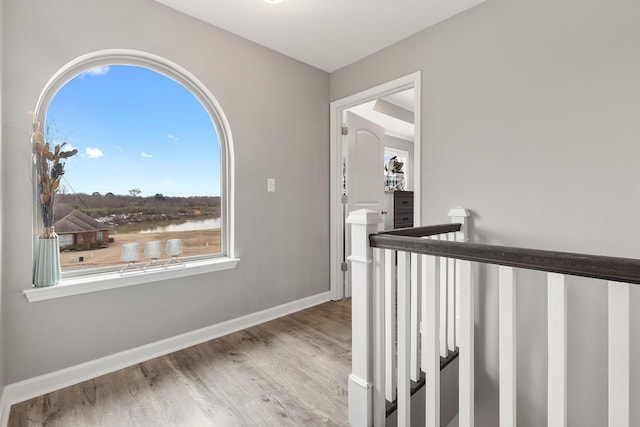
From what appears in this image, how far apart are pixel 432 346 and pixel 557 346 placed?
41 cm

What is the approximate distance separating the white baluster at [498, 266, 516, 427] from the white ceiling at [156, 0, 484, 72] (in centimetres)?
199

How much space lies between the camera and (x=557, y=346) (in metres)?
0.79

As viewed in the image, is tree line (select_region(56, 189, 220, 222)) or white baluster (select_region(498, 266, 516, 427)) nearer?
white baluster (select_region(498, 266, 516, 427))

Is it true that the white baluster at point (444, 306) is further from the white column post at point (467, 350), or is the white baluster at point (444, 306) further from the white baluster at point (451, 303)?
the white column post at point (467, 350)

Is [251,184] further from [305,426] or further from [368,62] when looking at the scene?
[305,426]

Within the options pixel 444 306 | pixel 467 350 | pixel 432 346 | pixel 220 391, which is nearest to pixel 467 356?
pixel 467 350

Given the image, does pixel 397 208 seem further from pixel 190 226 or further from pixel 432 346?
pixel 432 346

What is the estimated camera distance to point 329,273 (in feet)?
10.3

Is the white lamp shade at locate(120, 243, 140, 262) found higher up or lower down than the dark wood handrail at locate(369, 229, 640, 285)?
lower down

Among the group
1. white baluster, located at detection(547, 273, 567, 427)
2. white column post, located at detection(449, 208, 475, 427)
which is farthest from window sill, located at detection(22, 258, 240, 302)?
white baluster, located at detection(547, 273, 567, 427)

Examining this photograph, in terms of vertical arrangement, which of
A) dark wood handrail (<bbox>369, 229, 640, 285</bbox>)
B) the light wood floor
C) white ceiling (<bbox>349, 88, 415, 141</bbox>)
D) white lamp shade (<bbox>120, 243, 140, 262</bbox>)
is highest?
white ceiling (<bbox>349, 88, 415, 141</bbox>)

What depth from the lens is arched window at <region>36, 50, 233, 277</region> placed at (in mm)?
1794

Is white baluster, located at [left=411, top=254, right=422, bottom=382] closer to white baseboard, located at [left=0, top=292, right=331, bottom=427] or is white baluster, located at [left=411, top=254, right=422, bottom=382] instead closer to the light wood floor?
the light wood floor

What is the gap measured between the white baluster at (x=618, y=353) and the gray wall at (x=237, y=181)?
7.22 feet
